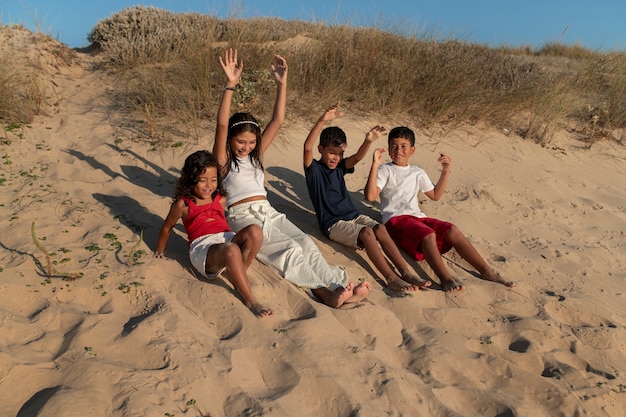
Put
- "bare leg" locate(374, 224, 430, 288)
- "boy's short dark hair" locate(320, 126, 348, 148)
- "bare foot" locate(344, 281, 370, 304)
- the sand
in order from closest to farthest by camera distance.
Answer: the sand → "bare foot" locate(344, 281, 370, 304) → "bare leg" locate(374, 224, 430, 288) → "boy's short dark hair" locate(320, 126, 348, 148)

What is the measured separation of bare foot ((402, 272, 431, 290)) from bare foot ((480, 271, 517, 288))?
0.61m

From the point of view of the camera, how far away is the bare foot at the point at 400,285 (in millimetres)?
4012

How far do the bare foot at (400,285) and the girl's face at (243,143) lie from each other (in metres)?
1.49

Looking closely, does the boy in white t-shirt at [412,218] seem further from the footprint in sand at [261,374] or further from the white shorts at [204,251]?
the footprint in sand at [261,374]

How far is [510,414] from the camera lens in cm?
277

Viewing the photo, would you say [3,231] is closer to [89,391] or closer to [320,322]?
[89,391]

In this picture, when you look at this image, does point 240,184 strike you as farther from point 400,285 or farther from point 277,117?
point 400,285

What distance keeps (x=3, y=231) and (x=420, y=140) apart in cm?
471

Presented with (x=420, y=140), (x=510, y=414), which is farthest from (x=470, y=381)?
(x=420, y=140)

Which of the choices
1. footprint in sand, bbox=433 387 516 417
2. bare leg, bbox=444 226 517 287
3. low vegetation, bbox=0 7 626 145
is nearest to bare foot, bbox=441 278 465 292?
bare leg, bbox=444 226 517 287

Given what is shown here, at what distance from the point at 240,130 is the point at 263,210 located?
64 centimetres

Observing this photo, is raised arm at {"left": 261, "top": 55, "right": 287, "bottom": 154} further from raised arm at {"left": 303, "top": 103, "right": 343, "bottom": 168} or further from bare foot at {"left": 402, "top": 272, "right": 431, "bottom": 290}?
bare foot at {"left": 402, "top": 272, "right": 431, "bottom": 290}

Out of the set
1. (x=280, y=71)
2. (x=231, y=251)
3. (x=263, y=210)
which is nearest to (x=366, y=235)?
(x=263, y=210)

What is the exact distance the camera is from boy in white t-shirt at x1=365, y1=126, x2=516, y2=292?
4.39 m
